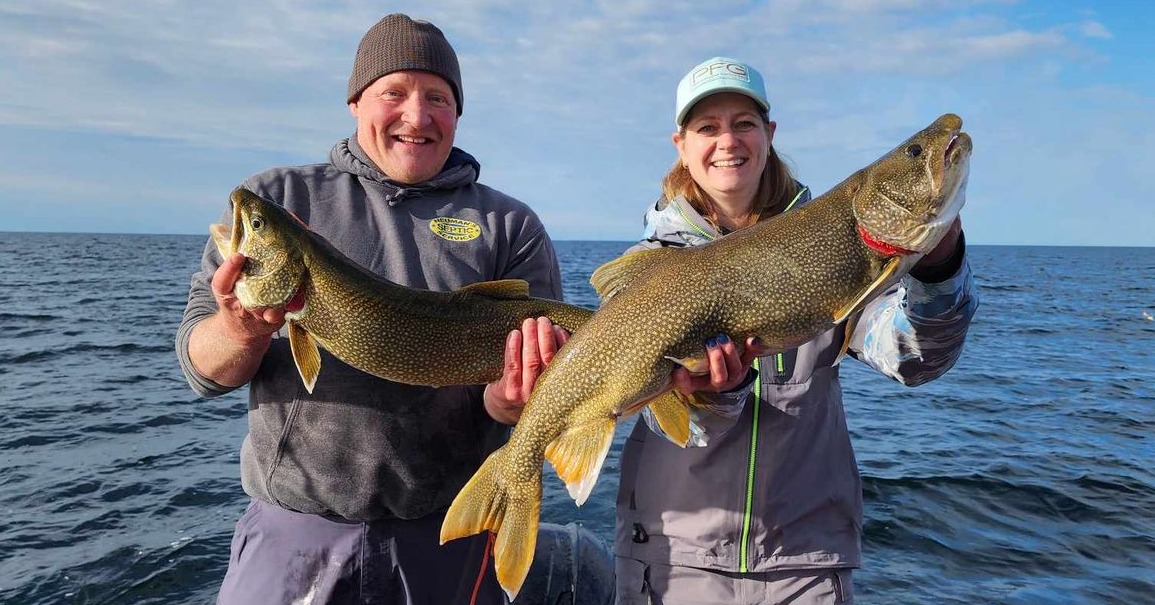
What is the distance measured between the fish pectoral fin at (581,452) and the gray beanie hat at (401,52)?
78.2 inches

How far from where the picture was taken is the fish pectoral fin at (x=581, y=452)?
3.25 m

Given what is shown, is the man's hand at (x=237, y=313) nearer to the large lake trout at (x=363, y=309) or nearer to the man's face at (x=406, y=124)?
the large lake trout at (x=363, y=309)

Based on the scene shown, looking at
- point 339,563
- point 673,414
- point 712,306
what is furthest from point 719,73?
point 339,563

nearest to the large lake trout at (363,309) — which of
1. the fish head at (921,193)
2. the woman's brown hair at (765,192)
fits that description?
the woman's brown hair at (765,192)

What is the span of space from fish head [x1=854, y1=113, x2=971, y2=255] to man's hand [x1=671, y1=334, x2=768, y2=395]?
0.68 metres

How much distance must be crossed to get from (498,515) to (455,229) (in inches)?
56.7

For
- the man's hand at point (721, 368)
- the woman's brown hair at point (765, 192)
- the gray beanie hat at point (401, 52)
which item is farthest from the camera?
the woman's brown hair at point (765, 192)

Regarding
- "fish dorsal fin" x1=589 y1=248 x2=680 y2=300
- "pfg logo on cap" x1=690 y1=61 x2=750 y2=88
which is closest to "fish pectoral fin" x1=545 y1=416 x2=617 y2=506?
"fish dorsal fin" x1=589 y1=248 x2=680 y2=300

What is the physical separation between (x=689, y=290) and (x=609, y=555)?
367 centimetres

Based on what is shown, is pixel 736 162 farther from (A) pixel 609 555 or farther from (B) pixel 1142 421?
(B) pixel 1142 421

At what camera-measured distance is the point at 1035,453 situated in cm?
1159

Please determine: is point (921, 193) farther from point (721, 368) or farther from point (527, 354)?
point (527, 354)

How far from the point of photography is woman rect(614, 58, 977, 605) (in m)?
3.62

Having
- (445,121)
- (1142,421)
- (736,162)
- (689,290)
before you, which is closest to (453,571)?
(689,290)
